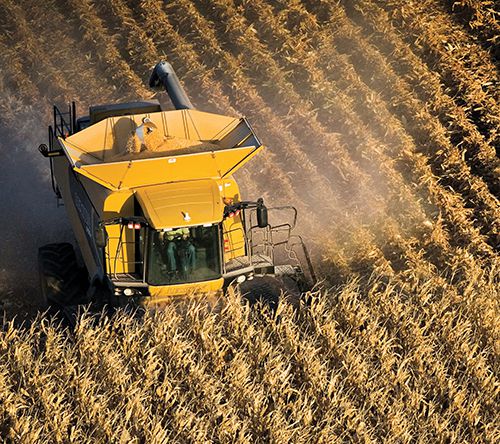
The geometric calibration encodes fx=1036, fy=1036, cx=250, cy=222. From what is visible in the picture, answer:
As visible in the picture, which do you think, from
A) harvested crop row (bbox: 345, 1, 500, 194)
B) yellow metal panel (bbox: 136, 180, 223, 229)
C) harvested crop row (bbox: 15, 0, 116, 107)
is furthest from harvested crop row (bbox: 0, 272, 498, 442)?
harvested crop row (bbox: 15, 0, 116, 107)

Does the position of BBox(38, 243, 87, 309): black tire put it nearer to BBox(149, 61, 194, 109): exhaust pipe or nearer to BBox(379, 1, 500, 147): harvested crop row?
BBox(149, 61, 194, 109): exhaust pipe

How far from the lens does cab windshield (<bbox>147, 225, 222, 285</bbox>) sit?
11.7 metres

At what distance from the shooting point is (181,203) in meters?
11.8

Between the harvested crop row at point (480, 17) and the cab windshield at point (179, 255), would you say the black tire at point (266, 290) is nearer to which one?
the cab windshield at point (179, 255)

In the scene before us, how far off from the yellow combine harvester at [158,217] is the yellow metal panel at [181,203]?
0.01m

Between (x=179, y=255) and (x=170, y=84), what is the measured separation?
4.96 m

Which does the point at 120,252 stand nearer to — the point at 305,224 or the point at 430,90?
the point at 305,224

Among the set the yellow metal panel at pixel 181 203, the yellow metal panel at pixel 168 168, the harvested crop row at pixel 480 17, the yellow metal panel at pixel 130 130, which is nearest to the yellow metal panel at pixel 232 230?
the yellow metal panel at pixel 168 168

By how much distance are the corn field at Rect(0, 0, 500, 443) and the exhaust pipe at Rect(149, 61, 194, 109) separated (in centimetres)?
141

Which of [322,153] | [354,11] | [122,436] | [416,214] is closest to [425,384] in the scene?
[122,436]

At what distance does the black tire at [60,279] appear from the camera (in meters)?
13.1

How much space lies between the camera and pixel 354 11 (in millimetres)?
19000

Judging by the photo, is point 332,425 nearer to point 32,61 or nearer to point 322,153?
point 322,153

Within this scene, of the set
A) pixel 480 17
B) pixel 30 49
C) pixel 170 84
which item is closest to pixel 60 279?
pixel 170 84
